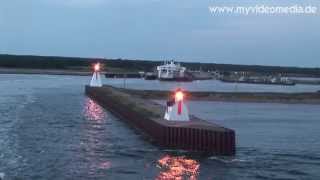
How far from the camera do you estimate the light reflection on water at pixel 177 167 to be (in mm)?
17550

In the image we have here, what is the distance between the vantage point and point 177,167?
62.4ft

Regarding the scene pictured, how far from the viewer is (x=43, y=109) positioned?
44.2 m

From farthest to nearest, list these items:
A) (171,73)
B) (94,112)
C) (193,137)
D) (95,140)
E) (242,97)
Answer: (171,73) < (242,97) < (94,112) < (95,140) < (193,137)

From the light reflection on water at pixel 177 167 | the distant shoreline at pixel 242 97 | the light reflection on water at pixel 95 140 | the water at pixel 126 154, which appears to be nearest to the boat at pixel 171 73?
the distant shoreline at pixel 242 97

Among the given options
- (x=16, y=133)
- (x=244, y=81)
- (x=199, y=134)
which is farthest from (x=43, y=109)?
(x=244, y=81)

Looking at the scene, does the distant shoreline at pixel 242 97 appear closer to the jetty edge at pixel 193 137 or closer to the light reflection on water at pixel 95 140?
the light reflection on water at pixel 95 140

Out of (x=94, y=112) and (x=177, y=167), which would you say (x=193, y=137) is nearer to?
(x=177, y=167)

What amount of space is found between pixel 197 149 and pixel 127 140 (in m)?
4.78

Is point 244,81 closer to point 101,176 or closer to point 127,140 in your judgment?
point 127,140

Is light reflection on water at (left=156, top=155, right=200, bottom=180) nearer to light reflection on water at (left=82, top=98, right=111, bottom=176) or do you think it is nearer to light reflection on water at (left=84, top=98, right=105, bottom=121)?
light reflection on water at (left=82, top=98, right=111, bottom=176)

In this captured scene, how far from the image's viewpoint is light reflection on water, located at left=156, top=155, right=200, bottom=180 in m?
17.5

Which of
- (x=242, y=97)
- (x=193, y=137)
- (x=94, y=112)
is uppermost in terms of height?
(x=193, y=137)

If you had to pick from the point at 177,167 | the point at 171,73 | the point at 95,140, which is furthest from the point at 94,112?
the point at 171,73

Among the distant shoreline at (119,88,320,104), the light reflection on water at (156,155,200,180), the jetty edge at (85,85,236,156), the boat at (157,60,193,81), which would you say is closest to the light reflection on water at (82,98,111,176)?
the light reflection on water at (156,155,200,180)
